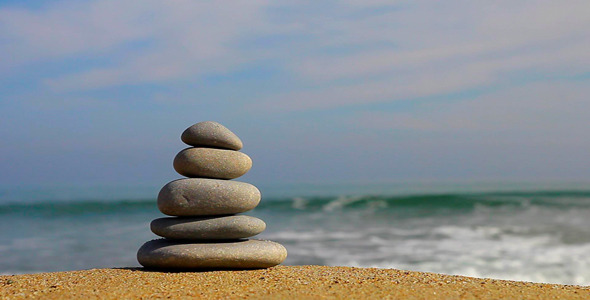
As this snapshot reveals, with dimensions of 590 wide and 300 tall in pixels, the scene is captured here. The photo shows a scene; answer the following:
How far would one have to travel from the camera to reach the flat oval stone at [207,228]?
7.84 metres

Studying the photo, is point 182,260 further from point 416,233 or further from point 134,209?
point 134,209

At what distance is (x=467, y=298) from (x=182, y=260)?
12.4ft

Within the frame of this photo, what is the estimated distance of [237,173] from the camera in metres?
8.28

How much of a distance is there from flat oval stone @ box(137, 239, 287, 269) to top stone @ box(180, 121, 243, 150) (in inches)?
57.4

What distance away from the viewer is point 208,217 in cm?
798

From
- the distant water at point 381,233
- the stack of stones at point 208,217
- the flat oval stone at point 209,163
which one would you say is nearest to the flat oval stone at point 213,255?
the stack of stones at point 208,217

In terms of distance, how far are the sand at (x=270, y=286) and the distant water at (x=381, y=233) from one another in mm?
7382

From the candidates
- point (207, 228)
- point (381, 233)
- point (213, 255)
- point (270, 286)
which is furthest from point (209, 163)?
point (381, 233)

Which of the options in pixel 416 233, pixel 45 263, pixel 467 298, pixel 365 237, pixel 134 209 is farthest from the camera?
pixel 134 209

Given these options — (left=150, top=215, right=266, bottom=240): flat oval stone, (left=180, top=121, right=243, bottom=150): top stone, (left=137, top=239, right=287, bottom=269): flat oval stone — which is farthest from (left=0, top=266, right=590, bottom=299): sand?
(left=180, top=121, right=243, bottom=150): top stone

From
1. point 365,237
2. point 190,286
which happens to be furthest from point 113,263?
point 190,286

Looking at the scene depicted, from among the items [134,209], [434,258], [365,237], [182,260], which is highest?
[134,209]

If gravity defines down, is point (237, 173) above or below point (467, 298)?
above

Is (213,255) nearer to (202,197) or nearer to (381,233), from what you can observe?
(202,197)
